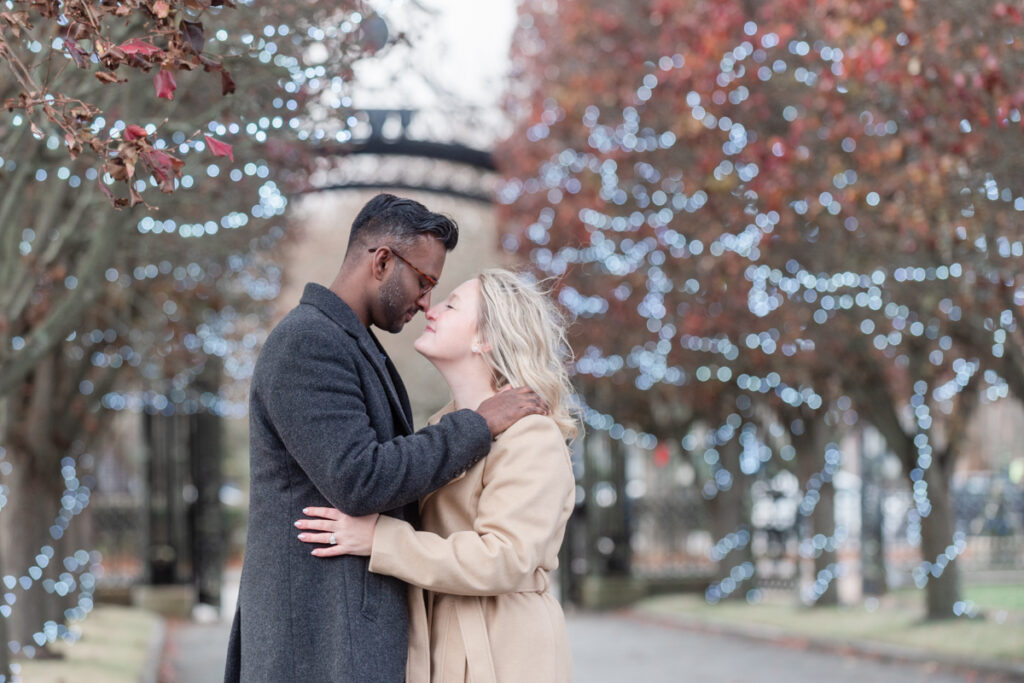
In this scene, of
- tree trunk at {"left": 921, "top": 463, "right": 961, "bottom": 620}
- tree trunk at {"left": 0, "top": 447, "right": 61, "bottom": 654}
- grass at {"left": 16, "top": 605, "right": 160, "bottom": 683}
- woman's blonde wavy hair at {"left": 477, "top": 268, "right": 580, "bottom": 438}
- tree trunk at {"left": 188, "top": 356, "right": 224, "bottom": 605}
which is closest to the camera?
woman's blonde wavy hair at {"left": 477, "top": 268, "right": 580, "bottom": 438}

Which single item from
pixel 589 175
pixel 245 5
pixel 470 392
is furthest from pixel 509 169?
pixel 470 392

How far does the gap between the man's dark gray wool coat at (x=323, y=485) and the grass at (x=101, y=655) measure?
6.65 m

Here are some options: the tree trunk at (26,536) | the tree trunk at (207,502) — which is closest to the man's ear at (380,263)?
the tree trunk at (26,536)

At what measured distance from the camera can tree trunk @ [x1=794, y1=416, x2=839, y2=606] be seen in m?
17.1

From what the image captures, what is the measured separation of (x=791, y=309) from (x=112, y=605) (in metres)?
12.0

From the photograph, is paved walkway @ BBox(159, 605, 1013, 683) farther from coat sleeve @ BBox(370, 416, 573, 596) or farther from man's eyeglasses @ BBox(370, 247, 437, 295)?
man's eyeglasses @ BBox(370, 247, 437, 295)

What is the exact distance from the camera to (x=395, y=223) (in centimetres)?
326

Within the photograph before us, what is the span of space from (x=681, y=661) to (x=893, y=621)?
2875mm

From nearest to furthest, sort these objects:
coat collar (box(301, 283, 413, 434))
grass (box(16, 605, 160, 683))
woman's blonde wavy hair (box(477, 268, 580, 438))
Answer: coat collar (box(301, 283, 413, 434)), woman's blonde wavy hair (box(477, 268, 580, 438)), grass (box(16, 605, 160, 683))

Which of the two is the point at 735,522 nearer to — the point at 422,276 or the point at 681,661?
the point at 681,661

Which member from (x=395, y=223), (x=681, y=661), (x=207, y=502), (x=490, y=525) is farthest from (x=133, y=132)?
(x=207, y=502)

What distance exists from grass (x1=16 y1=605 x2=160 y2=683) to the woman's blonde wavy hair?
267 inches

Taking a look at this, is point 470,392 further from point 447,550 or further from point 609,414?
point 609,414

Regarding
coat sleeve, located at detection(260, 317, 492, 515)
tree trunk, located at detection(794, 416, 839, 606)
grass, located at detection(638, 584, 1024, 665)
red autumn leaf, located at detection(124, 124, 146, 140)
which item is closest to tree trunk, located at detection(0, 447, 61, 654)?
grass, located at detection(638, 584, 1024, 665)
